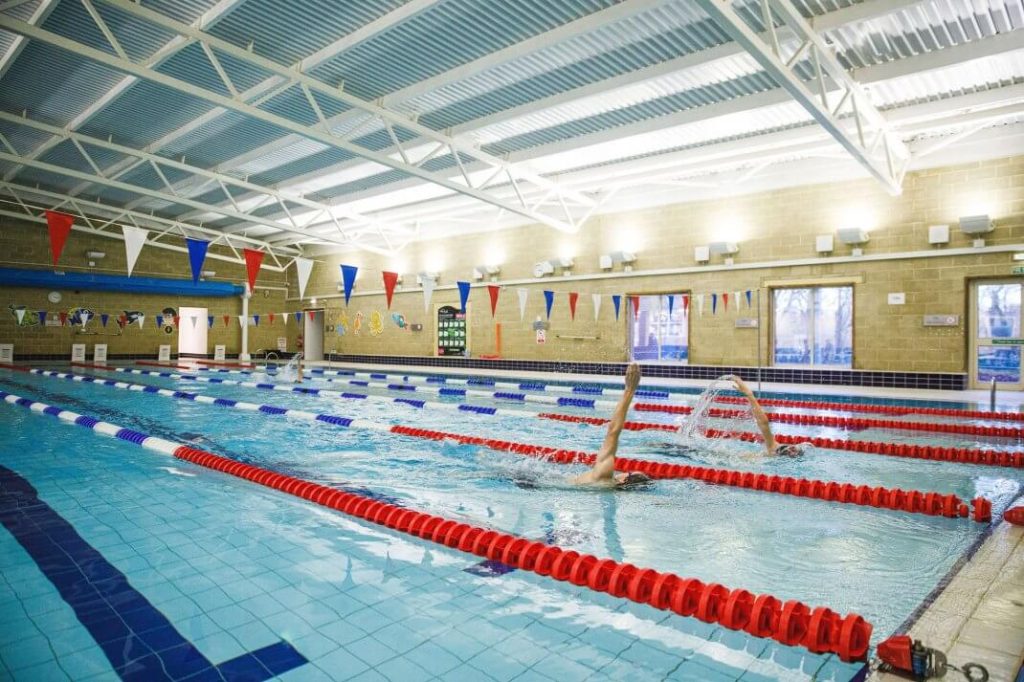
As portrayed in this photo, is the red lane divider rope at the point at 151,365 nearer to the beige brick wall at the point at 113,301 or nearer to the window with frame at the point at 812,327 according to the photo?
the beige brick wall at the point at 113,301

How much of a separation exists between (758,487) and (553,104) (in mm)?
6271

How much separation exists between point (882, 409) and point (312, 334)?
18012mm

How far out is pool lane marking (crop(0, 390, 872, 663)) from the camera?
6.09 feet

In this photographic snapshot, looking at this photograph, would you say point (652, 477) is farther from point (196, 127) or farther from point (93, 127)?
point (93, 127)

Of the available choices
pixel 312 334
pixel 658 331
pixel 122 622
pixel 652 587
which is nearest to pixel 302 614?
pixel 122 622

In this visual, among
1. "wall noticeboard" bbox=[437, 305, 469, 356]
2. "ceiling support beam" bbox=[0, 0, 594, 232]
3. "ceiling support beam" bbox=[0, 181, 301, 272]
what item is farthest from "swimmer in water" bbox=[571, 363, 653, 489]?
"ceiling support beam" bbox=[0, 181, 301, 272]

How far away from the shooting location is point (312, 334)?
2130cm

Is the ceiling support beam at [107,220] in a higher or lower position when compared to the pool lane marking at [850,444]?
higher

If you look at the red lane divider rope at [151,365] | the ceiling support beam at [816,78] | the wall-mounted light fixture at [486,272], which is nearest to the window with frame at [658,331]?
the wall-mounted light fixture at [486,272]

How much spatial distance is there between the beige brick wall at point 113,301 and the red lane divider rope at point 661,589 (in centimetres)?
1874

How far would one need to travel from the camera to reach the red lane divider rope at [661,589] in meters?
1.86

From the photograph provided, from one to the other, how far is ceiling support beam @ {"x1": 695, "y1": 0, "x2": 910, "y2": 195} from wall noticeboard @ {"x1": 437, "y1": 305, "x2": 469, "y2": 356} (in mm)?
9983

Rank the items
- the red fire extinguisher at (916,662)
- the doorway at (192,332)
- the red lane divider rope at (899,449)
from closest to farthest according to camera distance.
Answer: the red fire extinguisher at (916,662) → the red lane divider rope at (899,449) → the doorway at (192,332)

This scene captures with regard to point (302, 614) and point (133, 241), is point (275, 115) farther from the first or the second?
point (302, 614)
